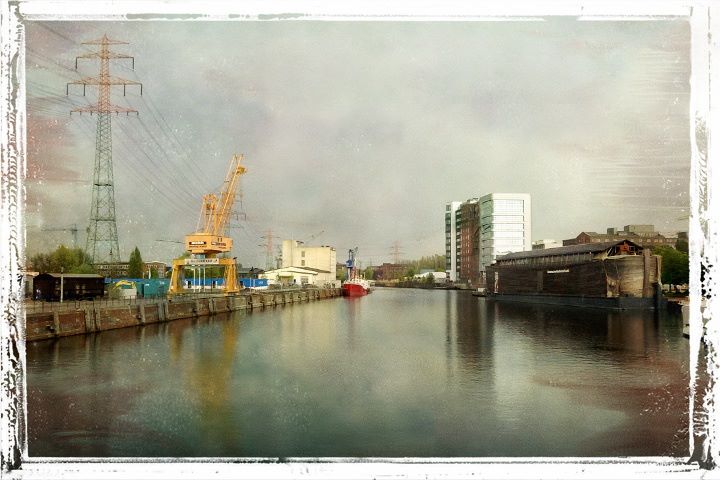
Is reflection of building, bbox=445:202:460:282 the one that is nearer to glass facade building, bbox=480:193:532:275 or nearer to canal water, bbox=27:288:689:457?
glass facade building, bbox=480:193:532:275

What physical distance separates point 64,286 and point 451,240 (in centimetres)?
9283

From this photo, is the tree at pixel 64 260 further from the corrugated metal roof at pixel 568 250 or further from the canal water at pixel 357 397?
the corrugated metal roof at pixel 568 250

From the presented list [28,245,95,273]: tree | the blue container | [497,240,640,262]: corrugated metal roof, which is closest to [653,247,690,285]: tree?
[497,240,640,262]: corrugated metal roof

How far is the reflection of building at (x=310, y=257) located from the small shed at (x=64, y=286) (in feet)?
228

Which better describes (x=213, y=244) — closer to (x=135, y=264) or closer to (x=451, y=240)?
(x=135, y=264)

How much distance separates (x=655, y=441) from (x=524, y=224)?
148 ft

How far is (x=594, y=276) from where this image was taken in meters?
34.9

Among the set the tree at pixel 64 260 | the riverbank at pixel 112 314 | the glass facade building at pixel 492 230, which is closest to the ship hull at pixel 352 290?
the glass facade building at pixel 492 230

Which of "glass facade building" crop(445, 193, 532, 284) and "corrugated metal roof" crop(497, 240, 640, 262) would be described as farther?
"glass facade building" crop(445, 193, 532, 284)

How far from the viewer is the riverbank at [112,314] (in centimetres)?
1703

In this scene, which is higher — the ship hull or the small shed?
the small shed

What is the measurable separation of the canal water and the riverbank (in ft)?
2.10

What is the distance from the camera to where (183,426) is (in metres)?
8.33

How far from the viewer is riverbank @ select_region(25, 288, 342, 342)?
17.0 meters
